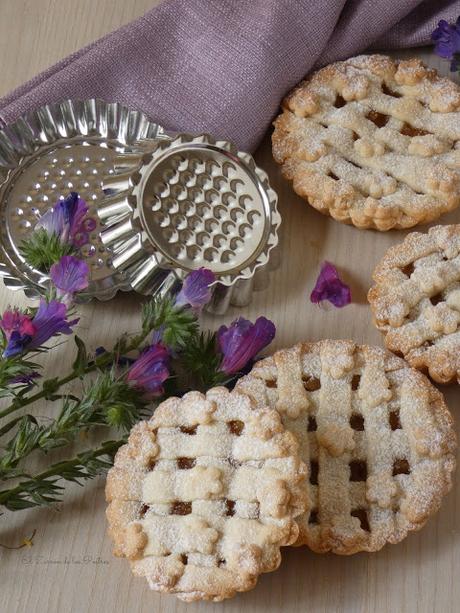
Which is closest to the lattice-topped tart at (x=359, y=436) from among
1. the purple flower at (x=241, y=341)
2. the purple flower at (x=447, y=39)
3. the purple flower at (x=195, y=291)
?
the purple flower at (x=241, y=341)

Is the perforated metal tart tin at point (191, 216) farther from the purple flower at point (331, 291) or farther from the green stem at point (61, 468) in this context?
the green stem at point (61, 468)

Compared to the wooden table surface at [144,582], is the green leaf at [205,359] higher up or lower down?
higher up

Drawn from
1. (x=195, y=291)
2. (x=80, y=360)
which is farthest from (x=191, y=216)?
(x=80, y=360)

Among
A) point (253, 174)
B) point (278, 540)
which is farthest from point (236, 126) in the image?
point (278, 540)

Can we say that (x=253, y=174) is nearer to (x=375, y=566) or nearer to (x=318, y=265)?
(x=318, y=265)

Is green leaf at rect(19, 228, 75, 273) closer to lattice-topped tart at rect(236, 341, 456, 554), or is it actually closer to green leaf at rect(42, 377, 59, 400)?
green leaf at rect(42, 377, 59, 400)

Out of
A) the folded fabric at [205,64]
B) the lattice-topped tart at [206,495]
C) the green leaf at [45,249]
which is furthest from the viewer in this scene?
the folded fabric at [205,64]

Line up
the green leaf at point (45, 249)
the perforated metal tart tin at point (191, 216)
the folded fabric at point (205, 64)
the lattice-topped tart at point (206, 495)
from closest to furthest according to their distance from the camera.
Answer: the lattice-topped tart at point (206, 495) → the green leaf at point (45, 249) → the perforated metal tart tin at point (191, 216) → the folded fabric at point (205, 64)
